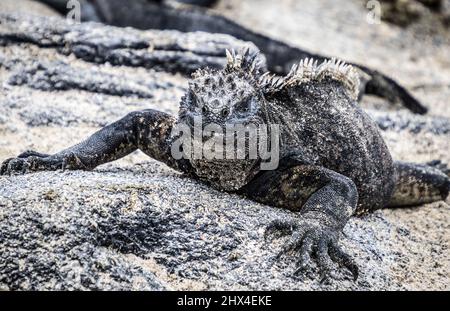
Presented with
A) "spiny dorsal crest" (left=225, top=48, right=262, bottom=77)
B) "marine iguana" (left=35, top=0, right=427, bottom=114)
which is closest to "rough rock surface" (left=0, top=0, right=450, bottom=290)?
"spiny dorsal crest" (left=225, top=48, right=262, bottom=77)

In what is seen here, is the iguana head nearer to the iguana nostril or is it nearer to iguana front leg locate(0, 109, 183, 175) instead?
the iguana nostril

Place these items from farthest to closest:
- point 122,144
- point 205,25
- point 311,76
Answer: point 205,25, point 311,76, point 122,144

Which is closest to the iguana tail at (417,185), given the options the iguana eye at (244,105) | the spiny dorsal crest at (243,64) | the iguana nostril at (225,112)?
the spiny dorsal crest at (243,64)

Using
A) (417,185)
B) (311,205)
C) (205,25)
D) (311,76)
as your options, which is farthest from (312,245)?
(205,25)

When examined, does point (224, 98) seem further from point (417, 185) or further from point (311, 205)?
point (417, 185)

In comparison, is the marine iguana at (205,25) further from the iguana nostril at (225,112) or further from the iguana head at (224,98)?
the iguana nostril at (225,112)

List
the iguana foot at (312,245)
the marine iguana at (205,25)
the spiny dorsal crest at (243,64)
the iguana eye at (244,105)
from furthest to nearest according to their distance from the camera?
1. the marine iguana at (205,25)
2. the spiny dorsal crest at (243,64)
3. the iguana eye at (244,105)
4. the iguana foot at (312,245)

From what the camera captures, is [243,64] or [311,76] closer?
[243,64]
